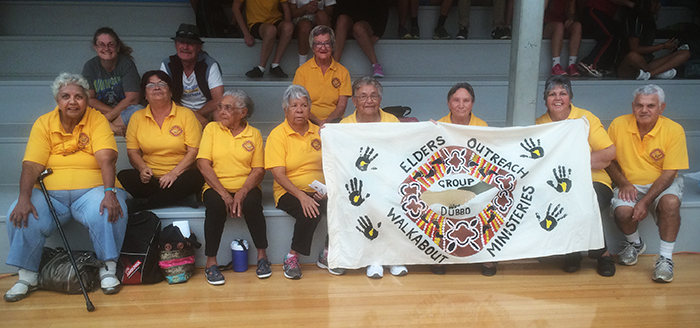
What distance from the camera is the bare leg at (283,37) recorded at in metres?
4.16

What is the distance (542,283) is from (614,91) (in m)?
2.39

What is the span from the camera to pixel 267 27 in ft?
13.7

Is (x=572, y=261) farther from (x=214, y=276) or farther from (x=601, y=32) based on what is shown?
(x=601, y=32)

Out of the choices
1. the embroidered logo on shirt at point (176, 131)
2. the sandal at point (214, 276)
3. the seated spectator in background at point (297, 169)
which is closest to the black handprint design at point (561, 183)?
the seated spectator in background at point (297, 169)

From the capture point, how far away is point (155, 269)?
2688mm

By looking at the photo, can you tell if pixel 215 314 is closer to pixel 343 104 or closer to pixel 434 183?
pixel 434 183

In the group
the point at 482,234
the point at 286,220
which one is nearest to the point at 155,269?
the point at 286,220

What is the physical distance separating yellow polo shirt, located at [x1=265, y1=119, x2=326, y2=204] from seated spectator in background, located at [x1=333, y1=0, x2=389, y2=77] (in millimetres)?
1603

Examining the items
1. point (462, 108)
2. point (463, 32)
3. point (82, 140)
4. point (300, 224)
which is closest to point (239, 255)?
point (300, 224)

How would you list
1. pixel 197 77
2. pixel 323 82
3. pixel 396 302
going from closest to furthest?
pixel 396 302 → pixel 197 77 → pixel 323 82

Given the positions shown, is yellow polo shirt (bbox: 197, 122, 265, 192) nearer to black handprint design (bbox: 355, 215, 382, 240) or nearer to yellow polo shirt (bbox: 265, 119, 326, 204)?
yellow polo shirt (bbox: 265, 119, 326, 204)

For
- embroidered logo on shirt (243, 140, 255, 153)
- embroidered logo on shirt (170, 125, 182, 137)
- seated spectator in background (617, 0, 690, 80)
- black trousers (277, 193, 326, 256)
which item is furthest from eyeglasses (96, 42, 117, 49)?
seated spectator in background (617, 0, 690, 80)

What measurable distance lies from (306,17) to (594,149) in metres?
2.53

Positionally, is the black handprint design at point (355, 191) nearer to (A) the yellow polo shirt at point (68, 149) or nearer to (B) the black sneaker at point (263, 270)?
(B) the black sneaker at point (263, 270)
